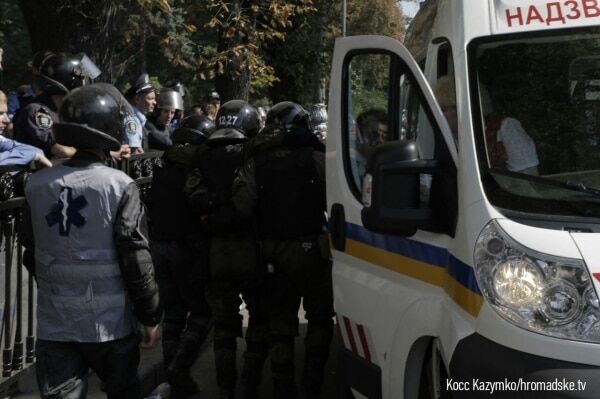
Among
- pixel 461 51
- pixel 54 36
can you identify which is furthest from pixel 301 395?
pixel 54 36

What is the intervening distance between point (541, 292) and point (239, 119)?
3383 millimetres

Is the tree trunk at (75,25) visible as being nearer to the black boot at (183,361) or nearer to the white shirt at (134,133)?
the white shirt at (134,133)

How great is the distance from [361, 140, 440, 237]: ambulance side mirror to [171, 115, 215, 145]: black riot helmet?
106 inches

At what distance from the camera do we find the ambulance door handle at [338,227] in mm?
4711

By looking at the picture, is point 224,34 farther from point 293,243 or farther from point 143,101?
point 293,243

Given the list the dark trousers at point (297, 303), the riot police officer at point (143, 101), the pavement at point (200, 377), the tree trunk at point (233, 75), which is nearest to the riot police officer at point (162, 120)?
the riot police officer at point (143, 101)

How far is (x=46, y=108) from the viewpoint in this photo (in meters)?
6.56

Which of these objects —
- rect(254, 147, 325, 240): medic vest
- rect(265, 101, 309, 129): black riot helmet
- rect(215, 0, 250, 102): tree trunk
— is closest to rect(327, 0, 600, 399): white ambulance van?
rect(254, 147, 325, 240): medic vest

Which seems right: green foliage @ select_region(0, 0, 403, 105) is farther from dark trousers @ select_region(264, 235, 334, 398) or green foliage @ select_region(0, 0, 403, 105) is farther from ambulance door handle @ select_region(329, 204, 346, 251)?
ambulance door handle @ select_region(329, 204, 346, 251)

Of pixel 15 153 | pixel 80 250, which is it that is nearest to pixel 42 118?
pixel 15 153

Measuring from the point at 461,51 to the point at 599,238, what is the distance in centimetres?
99

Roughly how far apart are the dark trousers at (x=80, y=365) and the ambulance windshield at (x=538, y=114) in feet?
5.80

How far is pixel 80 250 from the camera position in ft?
13.0

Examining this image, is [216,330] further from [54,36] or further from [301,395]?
[54,36]
